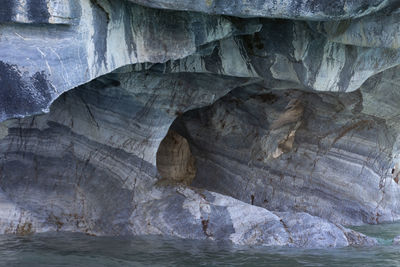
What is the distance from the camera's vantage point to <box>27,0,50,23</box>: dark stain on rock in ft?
15.1

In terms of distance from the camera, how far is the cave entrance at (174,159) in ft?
34.4

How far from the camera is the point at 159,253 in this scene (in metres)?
6.66

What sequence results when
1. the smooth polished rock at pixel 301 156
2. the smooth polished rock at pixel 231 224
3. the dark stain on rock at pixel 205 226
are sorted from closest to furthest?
the smooth polished rock at pixel 231 224, the dark stain on rock at pixel 205 226, the smooth polished rock at pixel 301 156

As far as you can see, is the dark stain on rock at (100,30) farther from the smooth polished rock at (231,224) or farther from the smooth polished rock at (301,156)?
the smooth polished rock at (301,156)

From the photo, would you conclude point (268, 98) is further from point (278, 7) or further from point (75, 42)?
point (75, 42)

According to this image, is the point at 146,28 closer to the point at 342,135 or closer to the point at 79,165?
the point at 79,165

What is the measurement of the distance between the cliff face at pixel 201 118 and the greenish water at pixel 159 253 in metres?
0.38

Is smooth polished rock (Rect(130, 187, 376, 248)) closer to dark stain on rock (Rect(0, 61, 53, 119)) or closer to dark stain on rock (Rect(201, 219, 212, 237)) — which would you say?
dark stain on rock (Rect(201, 219, 212, 237))

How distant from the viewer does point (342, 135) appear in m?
10.2

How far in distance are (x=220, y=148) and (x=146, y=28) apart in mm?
4787

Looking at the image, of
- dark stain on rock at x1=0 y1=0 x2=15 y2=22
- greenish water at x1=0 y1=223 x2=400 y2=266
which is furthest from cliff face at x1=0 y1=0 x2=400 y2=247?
greenish water at x1=0 y1=223 x2=400 y2=266

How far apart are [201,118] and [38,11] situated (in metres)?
5.94

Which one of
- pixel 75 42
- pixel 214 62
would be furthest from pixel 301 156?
pixel 75 42

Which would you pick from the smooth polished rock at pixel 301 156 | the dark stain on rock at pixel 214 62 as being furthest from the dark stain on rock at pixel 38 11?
the smooth polished rock at pixel 301 156
